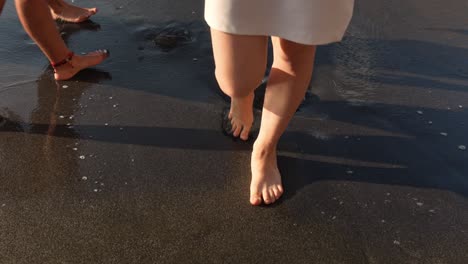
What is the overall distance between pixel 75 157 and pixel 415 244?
1.59m

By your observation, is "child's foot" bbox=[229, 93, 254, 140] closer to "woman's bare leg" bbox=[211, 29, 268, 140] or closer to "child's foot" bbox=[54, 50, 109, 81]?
"woman's bare leg" bbox=[211, 29, 268, 140]

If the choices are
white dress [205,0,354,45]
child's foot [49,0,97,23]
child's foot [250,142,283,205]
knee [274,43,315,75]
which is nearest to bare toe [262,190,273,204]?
child's foot [250,142,283,205]

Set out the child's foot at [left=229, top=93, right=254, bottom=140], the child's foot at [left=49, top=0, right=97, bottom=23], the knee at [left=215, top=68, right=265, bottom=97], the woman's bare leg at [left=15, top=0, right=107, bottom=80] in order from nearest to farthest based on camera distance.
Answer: the knee at [left=215, top=68, right=265, bottom=97], the child's foot at [left=229, top=93, right=254, bottom=140], the woman's bare leg at [left=15, top=0, right=107, bottom=80], the child's foot at [left=49, top=0, right=97, bottom=23]

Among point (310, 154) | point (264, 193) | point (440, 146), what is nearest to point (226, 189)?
point (264, 193)

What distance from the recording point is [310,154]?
2271mm

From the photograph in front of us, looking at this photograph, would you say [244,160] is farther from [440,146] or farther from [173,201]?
[440,146]

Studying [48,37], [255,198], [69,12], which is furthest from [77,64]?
[255,198]

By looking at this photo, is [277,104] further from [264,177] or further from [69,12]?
[69,12]

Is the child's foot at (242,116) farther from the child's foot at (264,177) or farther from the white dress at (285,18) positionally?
the white dress at (285,18)

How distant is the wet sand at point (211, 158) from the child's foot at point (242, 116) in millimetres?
67

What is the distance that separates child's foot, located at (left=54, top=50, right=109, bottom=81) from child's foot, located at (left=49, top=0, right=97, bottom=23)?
60 cm

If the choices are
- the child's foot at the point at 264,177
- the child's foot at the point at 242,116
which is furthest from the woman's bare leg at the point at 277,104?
the child's foot at the point at 242,116

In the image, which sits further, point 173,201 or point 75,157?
point 75,157

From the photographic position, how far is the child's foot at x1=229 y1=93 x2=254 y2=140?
224 centimetres
